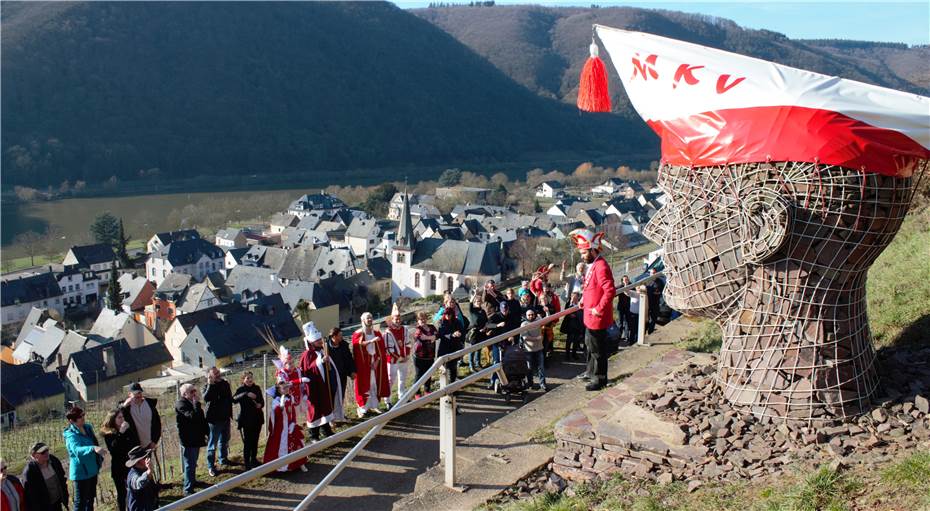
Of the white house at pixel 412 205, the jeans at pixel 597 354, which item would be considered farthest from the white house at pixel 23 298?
the jeans at pixel 597 354

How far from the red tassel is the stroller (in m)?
2.89

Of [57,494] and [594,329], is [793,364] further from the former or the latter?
[57,494]

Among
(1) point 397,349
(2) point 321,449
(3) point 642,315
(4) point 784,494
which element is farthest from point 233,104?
(4) point 784,494

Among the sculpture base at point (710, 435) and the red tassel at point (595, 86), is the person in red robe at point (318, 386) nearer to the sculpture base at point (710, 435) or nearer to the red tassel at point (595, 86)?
the sculpture base at point (710, 435)

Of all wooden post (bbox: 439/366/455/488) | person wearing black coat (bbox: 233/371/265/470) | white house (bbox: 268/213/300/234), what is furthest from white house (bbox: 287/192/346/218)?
wooden post (bbox: 439/366/455/488)

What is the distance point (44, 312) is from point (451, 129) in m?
123

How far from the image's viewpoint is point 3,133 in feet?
383

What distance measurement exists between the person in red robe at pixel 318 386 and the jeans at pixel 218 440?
2.94ft

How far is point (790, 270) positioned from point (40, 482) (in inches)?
254

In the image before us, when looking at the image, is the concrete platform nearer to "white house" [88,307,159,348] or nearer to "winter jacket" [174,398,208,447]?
"winter jacket" [174,398,208,447]

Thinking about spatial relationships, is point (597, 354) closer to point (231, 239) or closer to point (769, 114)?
point (769, 114)

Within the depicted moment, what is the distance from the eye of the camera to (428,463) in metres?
7.05

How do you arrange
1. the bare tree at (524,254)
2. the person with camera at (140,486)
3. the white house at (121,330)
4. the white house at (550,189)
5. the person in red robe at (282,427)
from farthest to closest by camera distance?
the white house at (550,189) → the bare tree at (524,254) → the white house at (121,330) → the person in red robe at (282,427) → the person with camera at (140,486)

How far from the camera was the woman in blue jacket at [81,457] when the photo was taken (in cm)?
662
